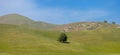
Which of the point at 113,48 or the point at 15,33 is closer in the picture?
the point at 113,48

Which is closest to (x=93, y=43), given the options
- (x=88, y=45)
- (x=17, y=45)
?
(x=88, y=45)

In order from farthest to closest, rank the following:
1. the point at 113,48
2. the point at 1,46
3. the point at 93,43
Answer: the point at 93,43 → the point at 113,48 → the point at 1,46

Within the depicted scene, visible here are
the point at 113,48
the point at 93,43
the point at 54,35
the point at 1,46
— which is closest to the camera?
the point at 1,46

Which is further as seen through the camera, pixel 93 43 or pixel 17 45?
pixel 93 43

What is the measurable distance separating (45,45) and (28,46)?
832cm

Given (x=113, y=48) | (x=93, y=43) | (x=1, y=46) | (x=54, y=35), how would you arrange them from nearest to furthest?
(x=1, y=46)
(x=113, y=48)
(x=93, y=43)
(x=54, y=35)

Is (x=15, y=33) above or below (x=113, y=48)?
above

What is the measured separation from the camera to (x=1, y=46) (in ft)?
435

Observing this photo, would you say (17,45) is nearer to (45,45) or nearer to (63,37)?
(45,45)

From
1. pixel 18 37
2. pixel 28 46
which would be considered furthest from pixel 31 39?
pixel 28 46

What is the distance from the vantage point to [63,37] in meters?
159

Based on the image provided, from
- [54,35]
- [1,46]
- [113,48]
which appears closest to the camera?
[1,46]

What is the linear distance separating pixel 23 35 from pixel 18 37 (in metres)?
7.42

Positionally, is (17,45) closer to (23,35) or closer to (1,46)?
(1,46)
